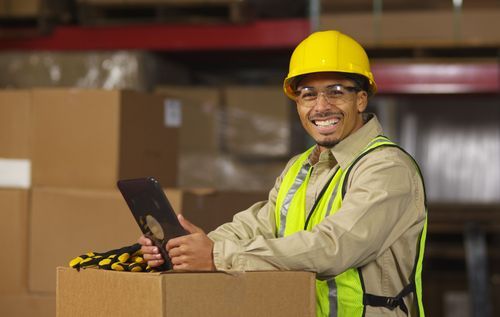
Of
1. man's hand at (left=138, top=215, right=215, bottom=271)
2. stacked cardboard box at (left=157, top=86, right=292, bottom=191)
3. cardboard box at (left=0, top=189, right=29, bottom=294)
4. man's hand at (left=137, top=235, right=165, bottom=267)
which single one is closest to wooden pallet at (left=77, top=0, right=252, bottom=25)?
stacked cardboard box at (left=157, top=86, right=292, bottom=191)

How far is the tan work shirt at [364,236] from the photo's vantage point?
261cm

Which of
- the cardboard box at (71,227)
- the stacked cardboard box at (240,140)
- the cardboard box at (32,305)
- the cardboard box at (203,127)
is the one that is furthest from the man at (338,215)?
the stacked cardboard box at (240,140)

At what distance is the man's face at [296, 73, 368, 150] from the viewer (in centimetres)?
306

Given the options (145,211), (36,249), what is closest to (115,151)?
(36,249)

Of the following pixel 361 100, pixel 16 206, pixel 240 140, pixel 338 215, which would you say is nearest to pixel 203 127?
pixel 240 140

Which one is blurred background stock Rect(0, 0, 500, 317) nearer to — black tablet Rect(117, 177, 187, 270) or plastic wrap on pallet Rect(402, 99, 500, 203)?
plastic wrap on pallet Rect(402, 99, 500, 203)

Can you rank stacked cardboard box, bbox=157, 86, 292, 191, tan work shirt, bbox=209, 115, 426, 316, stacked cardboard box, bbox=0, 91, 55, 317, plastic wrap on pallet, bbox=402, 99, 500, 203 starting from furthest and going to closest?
plastic wrap on pallet, bbox=402, 99, 500, 203
stacked cardboard box, bbox=157, 86, 292, 191
stacked cardboard box, bbox=0, 91, 55, 317
tan work shirt, bbox=209, 115, 426, 316

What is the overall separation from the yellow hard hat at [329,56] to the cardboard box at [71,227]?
47.8 inches

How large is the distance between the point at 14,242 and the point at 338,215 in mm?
2185

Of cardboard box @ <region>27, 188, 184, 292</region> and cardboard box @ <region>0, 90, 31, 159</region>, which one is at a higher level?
cardboard box @ <region>0, 90, 31, 159</region>

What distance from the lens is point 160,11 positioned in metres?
7.13

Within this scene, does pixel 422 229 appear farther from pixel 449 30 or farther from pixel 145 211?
pixel 449 30

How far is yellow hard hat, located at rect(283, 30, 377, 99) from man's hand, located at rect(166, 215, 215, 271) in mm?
697

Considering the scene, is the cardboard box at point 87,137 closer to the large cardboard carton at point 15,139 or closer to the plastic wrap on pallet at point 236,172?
the large cardboard carton at point 15,139
